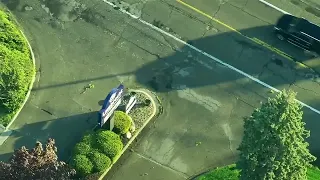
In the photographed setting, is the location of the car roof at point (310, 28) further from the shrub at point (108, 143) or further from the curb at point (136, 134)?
the shrub at point (108, 143)

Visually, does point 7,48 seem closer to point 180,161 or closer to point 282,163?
point 180,161

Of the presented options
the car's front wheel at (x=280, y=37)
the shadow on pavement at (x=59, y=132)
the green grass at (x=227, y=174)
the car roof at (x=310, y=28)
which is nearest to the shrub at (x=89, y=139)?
the shadow on pavement at (x=59, y=132)

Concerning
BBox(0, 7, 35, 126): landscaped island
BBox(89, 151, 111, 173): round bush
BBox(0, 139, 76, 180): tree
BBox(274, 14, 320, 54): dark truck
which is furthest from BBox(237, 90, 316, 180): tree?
BBox(0, 7, 35, 126): landscaped island

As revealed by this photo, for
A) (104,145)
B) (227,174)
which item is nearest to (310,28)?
(227,174)

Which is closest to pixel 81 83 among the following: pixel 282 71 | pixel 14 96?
pixel 14 96

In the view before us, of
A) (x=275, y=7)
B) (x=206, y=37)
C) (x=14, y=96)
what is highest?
(x=275, y=7)

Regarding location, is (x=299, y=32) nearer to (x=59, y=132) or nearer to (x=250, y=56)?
(x=250, y=56)
